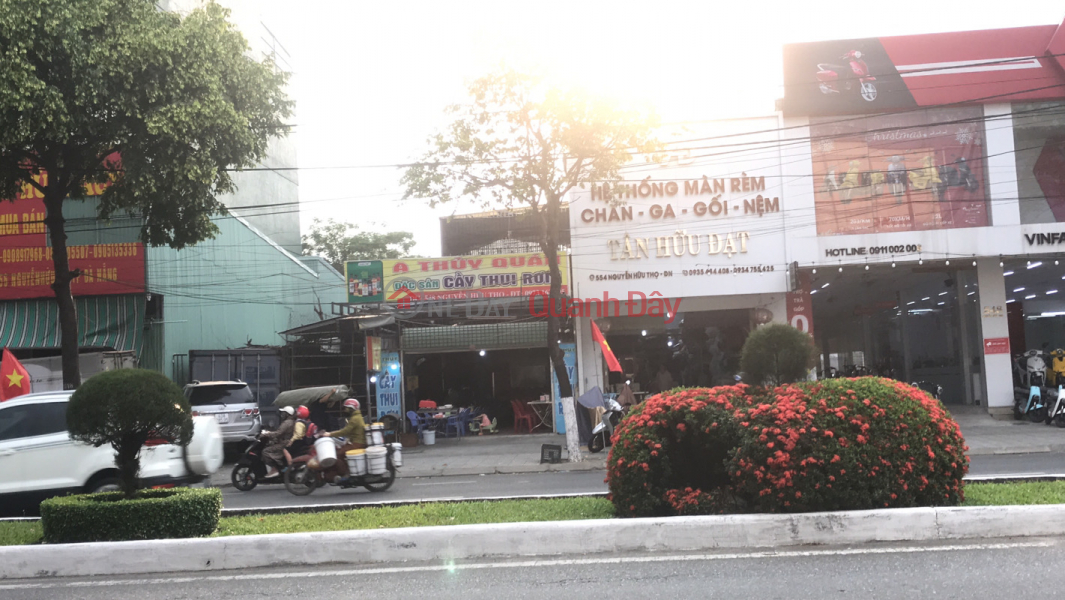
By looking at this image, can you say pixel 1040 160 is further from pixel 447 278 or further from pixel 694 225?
pixel 447 278

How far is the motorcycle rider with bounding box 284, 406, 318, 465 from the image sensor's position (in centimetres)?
1385

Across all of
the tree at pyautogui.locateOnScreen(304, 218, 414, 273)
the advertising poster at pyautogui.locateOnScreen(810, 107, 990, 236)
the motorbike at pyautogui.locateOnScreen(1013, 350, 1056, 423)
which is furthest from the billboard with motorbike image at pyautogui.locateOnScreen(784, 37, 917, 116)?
the tree at pyautogui.locateOnScreen(304, 218, 414, 273)

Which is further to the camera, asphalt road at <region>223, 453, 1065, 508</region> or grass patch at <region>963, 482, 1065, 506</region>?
asphalt road at <region>223, 453, 1065, 508</region>

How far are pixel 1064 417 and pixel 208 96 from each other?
1933 cm

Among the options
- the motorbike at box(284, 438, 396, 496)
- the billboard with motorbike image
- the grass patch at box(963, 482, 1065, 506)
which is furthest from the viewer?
the billboard with motorbike image

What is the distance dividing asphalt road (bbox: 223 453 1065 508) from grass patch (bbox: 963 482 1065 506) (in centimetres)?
290

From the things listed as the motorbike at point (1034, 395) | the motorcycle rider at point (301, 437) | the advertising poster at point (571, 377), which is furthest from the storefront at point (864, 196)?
the motorcycle rider at point (301, 437)

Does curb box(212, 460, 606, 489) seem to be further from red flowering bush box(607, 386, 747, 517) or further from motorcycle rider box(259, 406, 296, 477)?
red flowering bush box(607, 386, 747, 517)

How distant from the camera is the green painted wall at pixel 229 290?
22.9 meters

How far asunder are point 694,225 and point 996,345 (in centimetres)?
815

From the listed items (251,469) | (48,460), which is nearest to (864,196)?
(251,469)

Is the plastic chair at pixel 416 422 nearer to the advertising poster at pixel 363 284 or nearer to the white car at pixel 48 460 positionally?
the advertising poster at pixel 363 284

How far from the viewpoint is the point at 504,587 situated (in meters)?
5.94

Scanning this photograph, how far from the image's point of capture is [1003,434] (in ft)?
57.9
